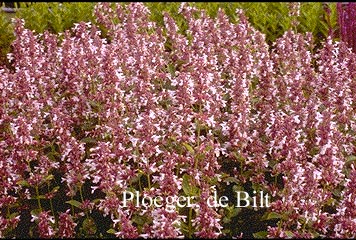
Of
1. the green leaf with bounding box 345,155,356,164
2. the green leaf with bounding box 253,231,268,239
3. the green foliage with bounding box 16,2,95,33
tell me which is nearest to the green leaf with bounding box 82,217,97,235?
the green leaf with bounding box 253,231,268,239

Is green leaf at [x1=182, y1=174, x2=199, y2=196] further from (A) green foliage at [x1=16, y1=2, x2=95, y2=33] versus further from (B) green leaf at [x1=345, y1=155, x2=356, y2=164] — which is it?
(A) green foliage at [x1=16, y1=2, x2=95, y2=33]

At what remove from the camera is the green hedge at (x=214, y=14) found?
8.46 meters

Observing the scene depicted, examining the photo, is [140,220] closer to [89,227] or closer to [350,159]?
[89,227]

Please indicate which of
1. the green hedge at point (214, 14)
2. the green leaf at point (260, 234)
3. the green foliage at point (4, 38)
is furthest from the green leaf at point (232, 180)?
the green hedge at point (214, 14)

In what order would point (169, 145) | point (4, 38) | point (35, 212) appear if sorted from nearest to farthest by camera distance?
point (35, 212) → point (169, 145) → point (4, 38)

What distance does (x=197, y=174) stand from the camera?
420 centimetres

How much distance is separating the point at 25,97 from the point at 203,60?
4.81ft

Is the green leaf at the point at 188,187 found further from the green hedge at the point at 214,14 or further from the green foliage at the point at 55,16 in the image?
the green foliage at the point at 55,16

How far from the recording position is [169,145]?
4648mm

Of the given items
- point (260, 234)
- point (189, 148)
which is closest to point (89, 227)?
point (189, 148)

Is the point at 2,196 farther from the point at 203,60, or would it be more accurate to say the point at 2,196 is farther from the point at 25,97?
the point at 203,60

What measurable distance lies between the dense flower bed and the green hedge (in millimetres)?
2416

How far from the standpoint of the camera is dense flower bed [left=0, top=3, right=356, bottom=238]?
3.97 metres

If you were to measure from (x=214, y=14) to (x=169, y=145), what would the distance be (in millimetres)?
4719
